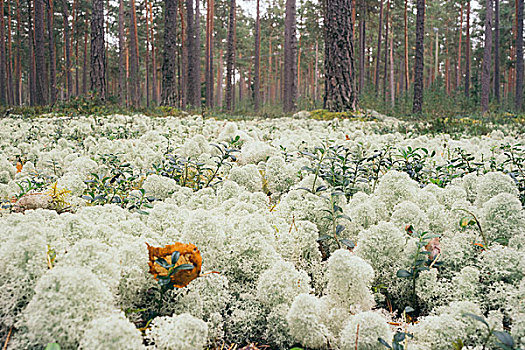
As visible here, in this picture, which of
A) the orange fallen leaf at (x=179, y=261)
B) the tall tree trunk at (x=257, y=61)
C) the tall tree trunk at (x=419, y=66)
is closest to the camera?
the orange fallen leaf at (x=179, y=261)

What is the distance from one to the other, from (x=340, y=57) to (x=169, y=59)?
679 centimetres

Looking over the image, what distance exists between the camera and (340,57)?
8555 mm

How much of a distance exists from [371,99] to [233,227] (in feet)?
54.0

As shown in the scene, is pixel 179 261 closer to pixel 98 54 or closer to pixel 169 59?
pixel 98 54

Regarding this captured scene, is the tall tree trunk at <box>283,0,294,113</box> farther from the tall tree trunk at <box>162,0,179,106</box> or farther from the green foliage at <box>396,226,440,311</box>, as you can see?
the green foliage at <box>396,226,440,311</box>

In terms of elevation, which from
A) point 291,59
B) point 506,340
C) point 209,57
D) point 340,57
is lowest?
point 506,340

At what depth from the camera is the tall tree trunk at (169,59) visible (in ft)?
41.0

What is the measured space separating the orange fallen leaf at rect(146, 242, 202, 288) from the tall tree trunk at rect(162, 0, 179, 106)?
12.0 metres

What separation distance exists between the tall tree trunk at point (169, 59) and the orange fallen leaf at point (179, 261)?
39.2 feet

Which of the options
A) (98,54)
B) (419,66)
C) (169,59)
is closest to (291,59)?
(419,66)

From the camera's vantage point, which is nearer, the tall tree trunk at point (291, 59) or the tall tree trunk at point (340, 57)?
the tall tree trunk at point (340, 57)

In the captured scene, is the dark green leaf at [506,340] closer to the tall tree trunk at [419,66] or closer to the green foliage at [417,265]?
the green foliage at [417,265]

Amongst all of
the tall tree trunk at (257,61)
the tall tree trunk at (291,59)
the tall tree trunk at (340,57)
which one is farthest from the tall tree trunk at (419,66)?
the tall tree trunk at (257,61)

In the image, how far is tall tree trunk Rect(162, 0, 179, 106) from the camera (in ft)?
41.0
